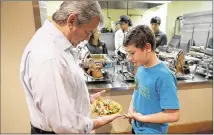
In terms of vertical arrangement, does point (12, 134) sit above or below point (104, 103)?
below

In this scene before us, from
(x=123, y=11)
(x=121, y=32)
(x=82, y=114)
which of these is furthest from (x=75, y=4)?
(x=123, y=11)

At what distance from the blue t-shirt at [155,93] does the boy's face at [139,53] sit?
0.06 metres

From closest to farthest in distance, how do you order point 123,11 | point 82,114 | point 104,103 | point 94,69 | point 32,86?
point 32,86 → point 82,114 → point 104,103 → point 94,69 → point 123,11

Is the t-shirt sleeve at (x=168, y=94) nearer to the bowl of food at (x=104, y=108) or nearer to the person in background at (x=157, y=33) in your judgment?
the bowl of food at (x=104, y=108)

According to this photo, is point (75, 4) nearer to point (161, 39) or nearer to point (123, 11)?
point (161, 39)

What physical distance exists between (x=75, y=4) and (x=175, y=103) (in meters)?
0.70

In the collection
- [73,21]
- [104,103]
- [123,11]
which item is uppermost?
[123,11]

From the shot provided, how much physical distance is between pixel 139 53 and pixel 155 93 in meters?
0.25

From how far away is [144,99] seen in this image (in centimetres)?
109

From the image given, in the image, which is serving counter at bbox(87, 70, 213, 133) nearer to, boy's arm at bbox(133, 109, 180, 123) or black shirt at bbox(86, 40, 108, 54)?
black shirt at bbox(86, 40, 108, 54)

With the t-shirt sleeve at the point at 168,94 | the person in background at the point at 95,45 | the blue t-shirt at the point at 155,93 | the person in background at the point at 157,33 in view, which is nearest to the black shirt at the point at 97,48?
the person in background at the point at 95,45

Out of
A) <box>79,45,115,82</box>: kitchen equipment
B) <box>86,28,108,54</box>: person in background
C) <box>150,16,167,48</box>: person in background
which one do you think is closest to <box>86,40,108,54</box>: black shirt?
<box>86,28,108,54</box>: person in background

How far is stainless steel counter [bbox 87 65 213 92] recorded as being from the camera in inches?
77.4

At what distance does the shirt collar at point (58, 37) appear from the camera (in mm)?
776
